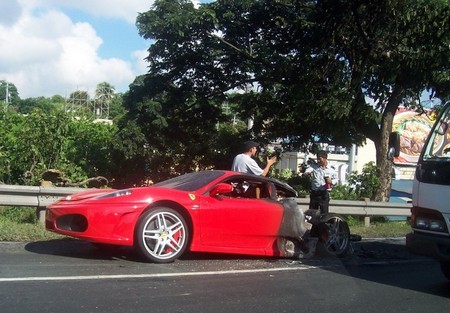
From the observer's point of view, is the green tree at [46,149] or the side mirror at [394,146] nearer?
the side mirror at [394,146]

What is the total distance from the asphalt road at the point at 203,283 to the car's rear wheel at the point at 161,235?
0.15 meters

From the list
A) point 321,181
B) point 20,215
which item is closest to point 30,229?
point 20,215

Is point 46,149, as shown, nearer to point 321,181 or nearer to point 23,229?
point 23,229

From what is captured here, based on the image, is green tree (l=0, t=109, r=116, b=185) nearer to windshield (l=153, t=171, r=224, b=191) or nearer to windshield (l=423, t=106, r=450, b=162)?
windshield (l=153, t=171, r=224, b=191)

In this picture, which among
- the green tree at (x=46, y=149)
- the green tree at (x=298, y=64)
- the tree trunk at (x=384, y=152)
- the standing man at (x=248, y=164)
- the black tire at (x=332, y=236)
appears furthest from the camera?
the tree trunk at (x=384, y=152)

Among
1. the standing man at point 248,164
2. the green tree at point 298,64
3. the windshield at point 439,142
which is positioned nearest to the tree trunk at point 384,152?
the green tree at point 298,64

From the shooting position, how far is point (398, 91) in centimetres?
1587

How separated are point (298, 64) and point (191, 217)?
9893 mm

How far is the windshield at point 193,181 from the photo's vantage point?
7.00m

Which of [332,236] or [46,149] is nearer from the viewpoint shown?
[332,236]

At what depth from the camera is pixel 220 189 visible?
685 centimetres

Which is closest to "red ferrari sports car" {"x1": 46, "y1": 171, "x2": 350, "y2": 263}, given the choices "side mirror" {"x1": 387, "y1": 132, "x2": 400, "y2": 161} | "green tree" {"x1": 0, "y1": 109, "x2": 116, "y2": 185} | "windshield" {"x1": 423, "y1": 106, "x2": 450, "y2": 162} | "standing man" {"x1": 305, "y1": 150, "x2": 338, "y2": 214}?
"side mirror" {"x1": 387, "y1": 132, "x2": 400, "y2": 161}

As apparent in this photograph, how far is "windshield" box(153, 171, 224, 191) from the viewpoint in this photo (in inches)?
275

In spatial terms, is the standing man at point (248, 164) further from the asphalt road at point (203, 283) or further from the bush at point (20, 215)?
the bush at point (20, 215)
